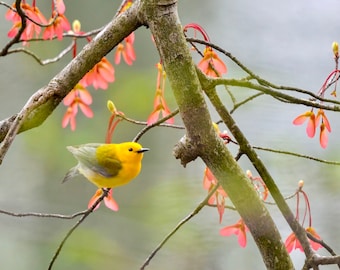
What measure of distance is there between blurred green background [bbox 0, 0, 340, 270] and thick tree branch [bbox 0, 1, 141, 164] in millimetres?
430

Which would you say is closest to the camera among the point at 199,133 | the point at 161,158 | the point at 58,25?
the point at 199,133

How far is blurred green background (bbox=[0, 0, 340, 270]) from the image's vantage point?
101cm

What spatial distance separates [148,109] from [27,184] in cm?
33

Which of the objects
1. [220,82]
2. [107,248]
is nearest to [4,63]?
[107,248]

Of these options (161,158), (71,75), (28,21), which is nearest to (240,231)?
(71,75)

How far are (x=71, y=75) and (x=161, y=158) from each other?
2.25 ft

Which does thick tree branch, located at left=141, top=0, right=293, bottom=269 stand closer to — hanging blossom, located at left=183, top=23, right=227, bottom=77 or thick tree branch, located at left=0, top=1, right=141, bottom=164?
thick tree branch, located at left=0, top=1, right=141, bottom=164

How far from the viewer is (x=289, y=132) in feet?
3.24

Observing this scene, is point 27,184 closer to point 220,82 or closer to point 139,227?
point 139,227

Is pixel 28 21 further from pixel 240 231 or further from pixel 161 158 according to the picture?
pixel 161 158

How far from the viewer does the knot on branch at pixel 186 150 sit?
50 cm

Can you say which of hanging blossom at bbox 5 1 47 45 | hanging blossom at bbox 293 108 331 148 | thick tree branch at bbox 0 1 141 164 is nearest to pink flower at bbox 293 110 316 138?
hanging blossom at bbox 293 108 331 148

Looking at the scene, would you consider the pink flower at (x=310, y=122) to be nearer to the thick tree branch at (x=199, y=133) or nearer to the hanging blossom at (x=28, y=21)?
the thick tree branch at (x=199, y=133)

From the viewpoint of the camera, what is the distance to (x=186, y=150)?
0.51 meters
